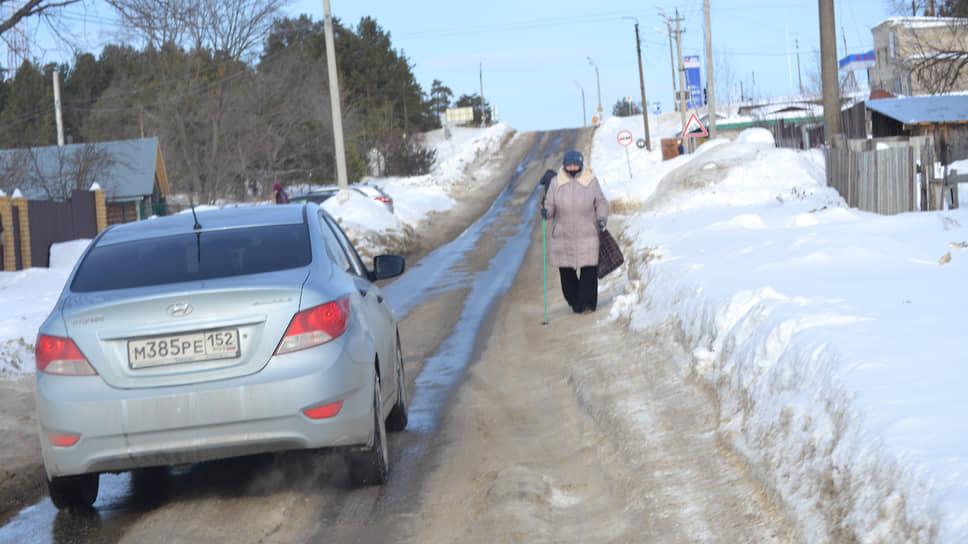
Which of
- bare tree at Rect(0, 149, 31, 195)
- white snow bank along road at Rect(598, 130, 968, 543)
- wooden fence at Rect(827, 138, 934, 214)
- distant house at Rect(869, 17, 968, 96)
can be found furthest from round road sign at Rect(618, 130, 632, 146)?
white snow bank along road at Rect(598, 130, 968, 543)

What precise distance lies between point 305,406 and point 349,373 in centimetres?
30

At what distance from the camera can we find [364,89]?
8169 centimetres

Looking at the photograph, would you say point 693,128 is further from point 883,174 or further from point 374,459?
point 374,459

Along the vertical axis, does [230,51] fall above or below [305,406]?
above

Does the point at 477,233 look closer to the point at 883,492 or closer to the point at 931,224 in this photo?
the point at 931,224

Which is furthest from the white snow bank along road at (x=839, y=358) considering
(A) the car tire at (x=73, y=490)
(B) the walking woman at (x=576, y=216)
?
(A) the car tire at (x=73, y=490)

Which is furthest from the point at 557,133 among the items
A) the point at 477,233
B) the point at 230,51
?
the point at 477,233

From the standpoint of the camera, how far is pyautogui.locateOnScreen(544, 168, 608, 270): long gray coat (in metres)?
11.0

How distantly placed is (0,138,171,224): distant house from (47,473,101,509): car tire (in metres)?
28.4

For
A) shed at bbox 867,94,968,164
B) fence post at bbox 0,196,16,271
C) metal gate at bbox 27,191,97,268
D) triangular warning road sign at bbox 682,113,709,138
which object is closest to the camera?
fence post at bbox 0,196,16,271

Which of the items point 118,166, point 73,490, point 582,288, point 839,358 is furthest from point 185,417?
point 118,166

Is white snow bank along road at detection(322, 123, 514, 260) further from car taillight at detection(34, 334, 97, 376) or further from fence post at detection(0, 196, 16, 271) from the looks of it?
car taillight at detection(34, 334, 97, 376)

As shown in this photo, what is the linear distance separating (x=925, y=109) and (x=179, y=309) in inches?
1684

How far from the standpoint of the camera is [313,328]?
5.05 metres
